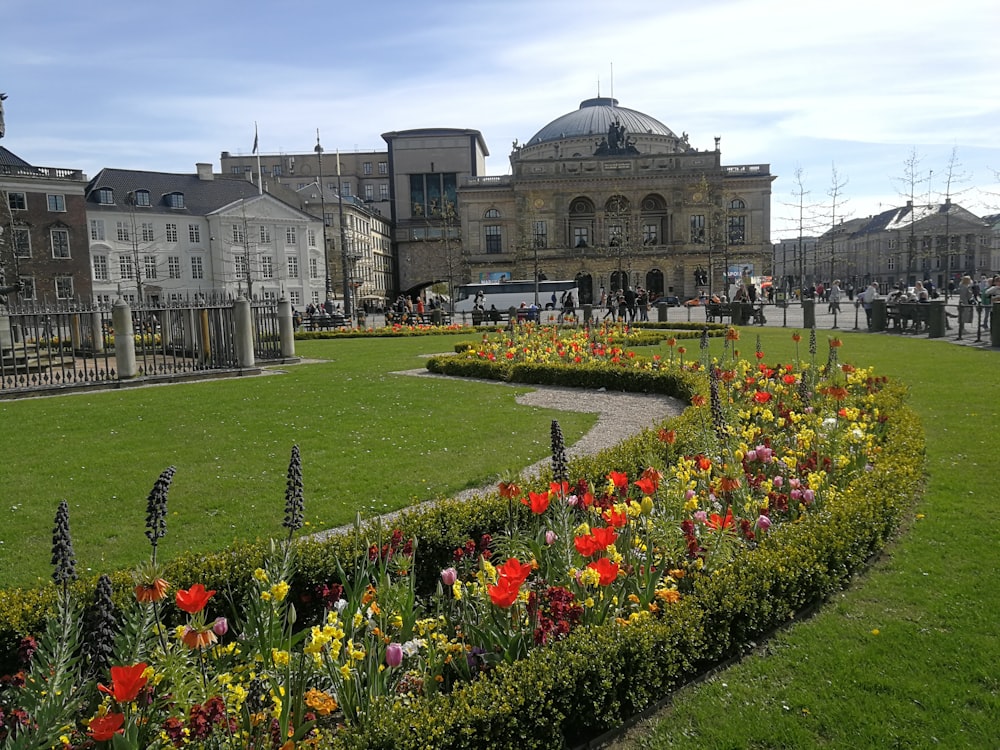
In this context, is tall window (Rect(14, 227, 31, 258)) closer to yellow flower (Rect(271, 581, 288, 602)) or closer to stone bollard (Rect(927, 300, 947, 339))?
stone bollard (Rect(927, 300, 947, 339))

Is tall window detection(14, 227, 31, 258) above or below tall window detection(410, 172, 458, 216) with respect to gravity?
below

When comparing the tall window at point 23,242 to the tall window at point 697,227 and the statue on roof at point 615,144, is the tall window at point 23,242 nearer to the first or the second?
the statue on roof at point 615,144

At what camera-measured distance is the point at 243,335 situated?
18.0 m

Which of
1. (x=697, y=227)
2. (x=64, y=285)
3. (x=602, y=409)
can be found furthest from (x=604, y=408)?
(x=697, y=227)

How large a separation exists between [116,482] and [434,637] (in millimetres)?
5593

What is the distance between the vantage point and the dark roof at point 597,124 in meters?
84.6

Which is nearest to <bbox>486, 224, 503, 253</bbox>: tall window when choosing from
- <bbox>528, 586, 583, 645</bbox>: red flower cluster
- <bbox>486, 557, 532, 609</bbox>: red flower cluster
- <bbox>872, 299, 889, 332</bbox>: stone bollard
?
<bbox>872, 299, 889, 332</bbox>: stone bollard

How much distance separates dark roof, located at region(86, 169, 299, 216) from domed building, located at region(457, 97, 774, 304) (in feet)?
74.3

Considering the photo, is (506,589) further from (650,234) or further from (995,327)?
(650,234)

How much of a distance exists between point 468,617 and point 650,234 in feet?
254

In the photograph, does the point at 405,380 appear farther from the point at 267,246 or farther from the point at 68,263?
the point at 267,246

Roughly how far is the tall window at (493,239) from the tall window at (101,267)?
35348 millimetres

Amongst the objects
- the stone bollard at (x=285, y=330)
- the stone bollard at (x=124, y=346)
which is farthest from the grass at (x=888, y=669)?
the stone bollard at (x=285, y=330)

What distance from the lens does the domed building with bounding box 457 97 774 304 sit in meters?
74.7
